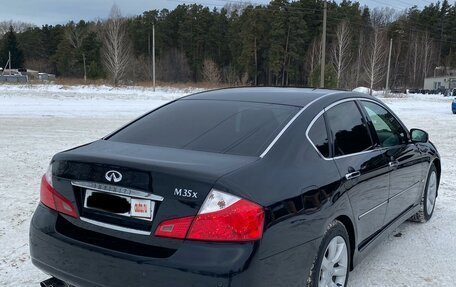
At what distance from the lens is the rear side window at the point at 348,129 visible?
3.25 meters

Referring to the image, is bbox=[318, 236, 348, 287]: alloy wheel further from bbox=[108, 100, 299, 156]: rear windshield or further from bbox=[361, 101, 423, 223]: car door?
bbox=[361, 101, 423, 223]: car door

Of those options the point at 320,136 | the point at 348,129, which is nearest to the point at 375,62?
the point at 348,129

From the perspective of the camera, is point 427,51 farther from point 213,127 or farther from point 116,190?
point 116,190

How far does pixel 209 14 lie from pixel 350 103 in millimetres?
84741

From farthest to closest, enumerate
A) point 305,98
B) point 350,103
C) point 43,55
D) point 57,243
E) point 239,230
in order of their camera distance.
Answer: point 43,55 < point 350,103 < point 305,98 < point 57,243 < point 239,230

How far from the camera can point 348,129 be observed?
11.4 ft

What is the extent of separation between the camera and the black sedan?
220 cm

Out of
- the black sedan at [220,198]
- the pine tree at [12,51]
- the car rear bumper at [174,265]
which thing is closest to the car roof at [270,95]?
the black sedan at [220,198]

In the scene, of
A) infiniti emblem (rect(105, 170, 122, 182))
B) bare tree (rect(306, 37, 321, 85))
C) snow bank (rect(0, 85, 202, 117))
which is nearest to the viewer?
infiniti emblem (rect(105, 170, 122, 182))

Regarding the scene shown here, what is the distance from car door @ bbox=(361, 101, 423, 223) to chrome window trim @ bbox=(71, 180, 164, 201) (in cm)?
232

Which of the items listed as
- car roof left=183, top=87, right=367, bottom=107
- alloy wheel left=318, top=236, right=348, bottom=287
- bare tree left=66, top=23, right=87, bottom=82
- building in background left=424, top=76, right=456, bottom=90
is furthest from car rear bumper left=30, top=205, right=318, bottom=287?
building in background left=424, top=76, right=456, bottom=90

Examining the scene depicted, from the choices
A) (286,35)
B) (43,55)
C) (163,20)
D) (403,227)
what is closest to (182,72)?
(163,20)

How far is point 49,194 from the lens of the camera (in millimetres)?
2729

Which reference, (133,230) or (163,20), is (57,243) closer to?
(133,230)
